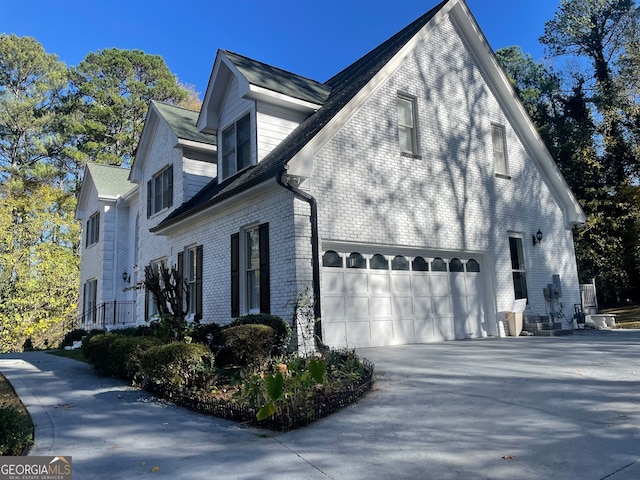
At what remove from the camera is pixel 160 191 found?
693 inches

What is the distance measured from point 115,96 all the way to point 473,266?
32452 millimetres

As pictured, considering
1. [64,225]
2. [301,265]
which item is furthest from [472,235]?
[64,225]

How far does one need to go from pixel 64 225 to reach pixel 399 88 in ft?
80.0

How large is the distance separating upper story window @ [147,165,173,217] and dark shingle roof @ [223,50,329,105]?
208 inches

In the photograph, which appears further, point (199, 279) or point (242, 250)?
point (199, 279)

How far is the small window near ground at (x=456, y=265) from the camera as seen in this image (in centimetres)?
1317

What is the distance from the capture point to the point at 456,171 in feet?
43.6

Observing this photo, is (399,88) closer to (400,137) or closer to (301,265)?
(400,137)

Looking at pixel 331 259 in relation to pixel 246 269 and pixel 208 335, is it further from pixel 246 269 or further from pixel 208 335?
pixel 208 335

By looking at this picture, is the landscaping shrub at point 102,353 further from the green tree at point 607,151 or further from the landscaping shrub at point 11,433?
the green tree at point 607,151

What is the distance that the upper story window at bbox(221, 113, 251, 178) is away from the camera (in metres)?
13.0

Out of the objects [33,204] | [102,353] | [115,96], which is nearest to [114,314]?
[33,204]

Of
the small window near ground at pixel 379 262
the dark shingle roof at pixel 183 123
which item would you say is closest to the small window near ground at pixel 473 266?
the small window near ground at pixel 379 262

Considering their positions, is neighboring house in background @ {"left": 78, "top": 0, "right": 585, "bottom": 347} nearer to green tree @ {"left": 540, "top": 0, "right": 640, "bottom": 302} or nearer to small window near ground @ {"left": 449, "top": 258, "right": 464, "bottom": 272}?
small window near ground @ {"left": 449, "top": 258, "right": 464, "bottom": 272}
